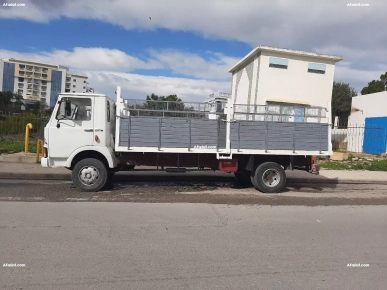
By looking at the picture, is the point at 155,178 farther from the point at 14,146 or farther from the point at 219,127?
the point at 14,146

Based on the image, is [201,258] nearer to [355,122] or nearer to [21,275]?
[21,275]

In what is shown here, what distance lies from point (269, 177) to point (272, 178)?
0.27 feet

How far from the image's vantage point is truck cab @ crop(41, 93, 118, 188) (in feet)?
28.2

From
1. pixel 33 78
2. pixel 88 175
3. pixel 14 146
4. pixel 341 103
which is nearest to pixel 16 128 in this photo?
pixel 14 146

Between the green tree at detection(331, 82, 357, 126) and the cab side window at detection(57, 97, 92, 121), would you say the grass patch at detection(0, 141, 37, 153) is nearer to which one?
the cab side window at detection(57, 97, 92, 121)

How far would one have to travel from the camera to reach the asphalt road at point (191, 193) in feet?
27.0

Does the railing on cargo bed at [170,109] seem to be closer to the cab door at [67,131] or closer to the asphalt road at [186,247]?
the cab door at [67,131]

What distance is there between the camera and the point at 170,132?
8766 mm

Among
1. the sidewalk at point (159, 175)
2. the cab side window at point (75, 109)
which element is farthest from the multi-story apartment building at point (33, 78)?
the cab side window at point (75, 109)

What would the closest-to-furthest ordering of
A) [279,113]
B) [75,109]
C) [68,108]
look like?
1. [68,108]
2. [75,109]
3. [279,113]

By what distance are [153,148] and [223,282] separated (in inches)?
202

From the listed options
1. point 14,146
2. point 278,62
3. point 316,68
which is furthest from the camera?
point 316,68

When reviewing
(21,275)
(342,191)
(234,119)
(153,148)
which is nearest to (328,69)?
(342,191)

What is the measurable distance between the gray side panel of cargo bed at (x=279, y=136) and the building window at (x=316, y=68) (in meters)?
13.0
